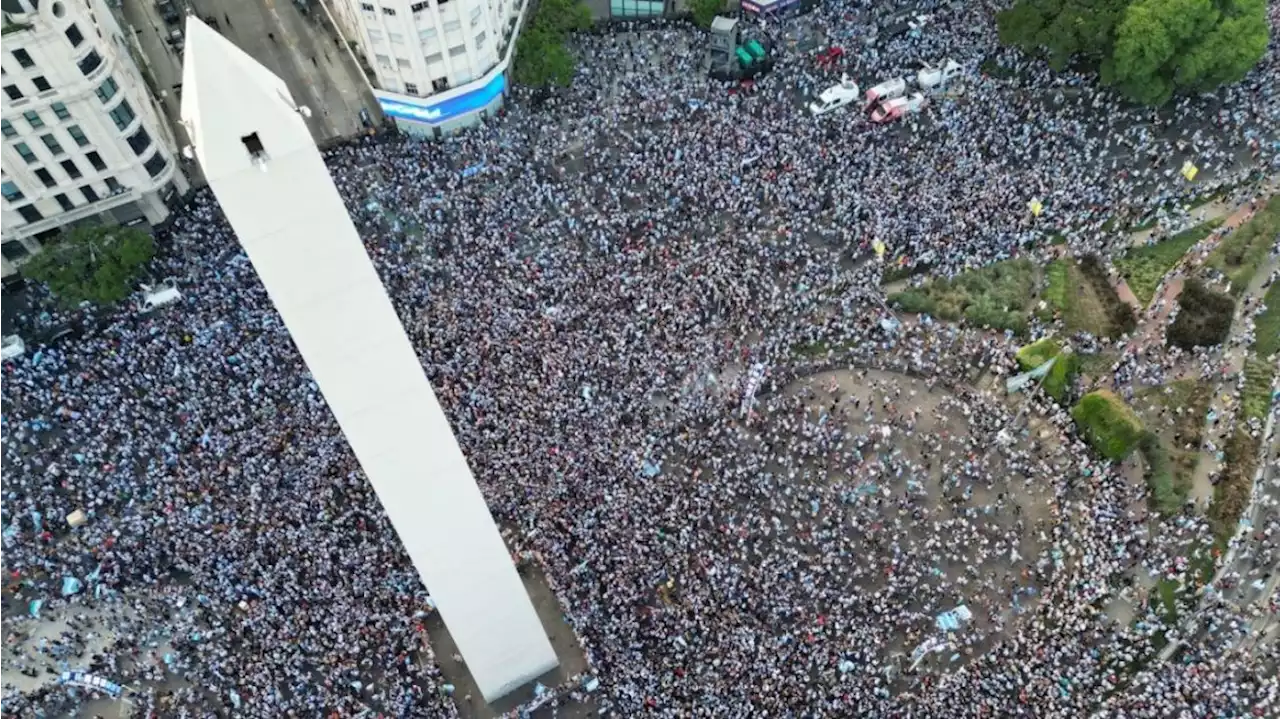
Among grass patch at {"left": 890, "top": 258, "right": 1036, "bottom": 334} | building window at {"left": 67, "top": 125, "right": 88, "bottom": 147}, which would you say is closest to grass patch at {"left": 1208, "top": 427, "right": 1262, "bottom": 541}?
grass patch at {"left": 890, "top": 258, "right": 1036, "bottom": 334}

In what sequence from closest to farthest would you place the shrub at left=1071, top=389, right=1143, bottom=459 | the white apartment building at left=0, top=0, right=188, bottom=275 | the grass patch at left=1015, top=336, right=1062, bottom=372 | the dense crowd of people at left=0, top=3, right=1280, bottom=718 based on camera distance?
the dense crowd of people at left=0, top=3, right=1280, bottom=718, the shrub at left=1071, top=389, right=1143, bottom=459, the white apartment building at left=0, top=0, right=188, bottom=275, the grass patch at left=1015, top=336, right=1062, bottom=372

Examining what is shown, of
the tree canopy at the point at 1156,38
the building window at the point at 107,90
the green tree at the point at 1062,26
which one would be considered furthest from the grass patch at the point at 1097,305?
the building window at the point at 107,90

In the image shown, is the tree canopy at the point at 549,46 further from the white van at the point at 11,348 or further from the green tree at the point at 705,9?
the white van at the point at 11,348

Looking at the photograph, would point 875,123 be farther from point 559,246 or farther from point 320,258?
point 320,258

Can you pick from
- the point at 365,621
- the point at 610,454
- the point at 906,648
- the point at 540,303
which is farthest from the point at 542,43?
the point at 906,648

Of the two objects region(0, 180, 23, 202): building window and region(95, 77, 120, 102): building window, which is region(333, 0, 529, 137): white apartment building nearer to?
region(95, 77, 120, 102): building window

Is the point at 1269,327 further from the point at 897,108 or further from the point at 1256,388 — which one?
the point at 897,108
